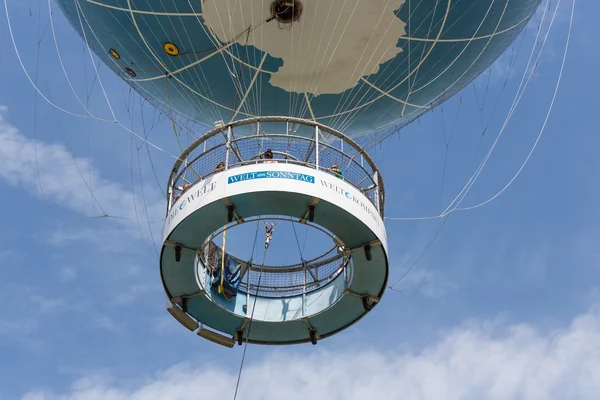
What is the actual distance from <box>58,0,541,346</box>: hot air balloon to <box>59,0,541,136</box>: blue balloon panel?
4cm

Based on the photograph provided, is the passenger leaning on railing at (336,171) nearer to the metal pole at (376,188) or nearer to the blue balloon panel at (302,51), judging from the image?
the metal pole at (376,188)

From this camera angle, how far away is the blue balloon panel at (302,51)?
1692cm

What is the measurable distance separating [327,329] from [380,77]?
6281 millimetres

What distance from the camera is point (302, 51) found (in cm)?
1778

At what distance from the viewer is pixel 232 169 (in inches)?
576

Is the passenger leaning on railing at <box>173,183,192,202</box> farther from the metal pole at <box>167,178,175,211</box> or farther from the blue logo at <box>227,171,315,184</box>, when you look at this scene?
the blue logo at <box>227,171,315,184</box>

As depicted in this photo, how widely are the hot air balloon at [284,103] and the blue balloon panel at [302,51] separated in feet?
0.12

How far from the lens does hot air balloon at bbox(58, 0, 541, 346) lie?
48.8 ft

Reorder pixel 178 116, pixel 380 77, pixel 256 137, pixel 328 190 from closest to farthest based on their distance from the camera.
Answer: pixel 328 190 → pixel 256 137 → pixel 380 77 → pixel 178 116

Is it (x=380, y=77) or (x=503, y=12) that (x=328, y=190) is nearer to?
(x=380, y=77)

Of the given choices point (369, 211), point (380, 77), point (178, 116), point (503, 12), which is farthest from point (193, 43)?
point (503, 12)

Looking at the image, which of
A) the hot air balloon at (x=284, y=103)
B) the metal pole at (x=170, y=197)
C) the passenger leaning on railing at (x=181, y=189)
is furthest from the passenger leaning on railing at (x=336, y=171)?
the metal pole at (x=170, y=197)

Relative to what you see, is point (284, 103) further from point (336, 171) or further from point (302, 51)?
point (336, 171)

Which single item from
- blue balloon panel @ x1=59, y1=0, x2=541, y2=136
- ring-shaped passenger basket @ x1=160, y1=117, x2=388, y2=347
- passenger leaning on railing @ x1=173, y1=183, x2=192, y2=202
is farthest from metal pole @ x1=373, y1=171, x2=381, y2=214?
passenger leaning on railing @ x1=173, y1=183, x2=192, y2=202
